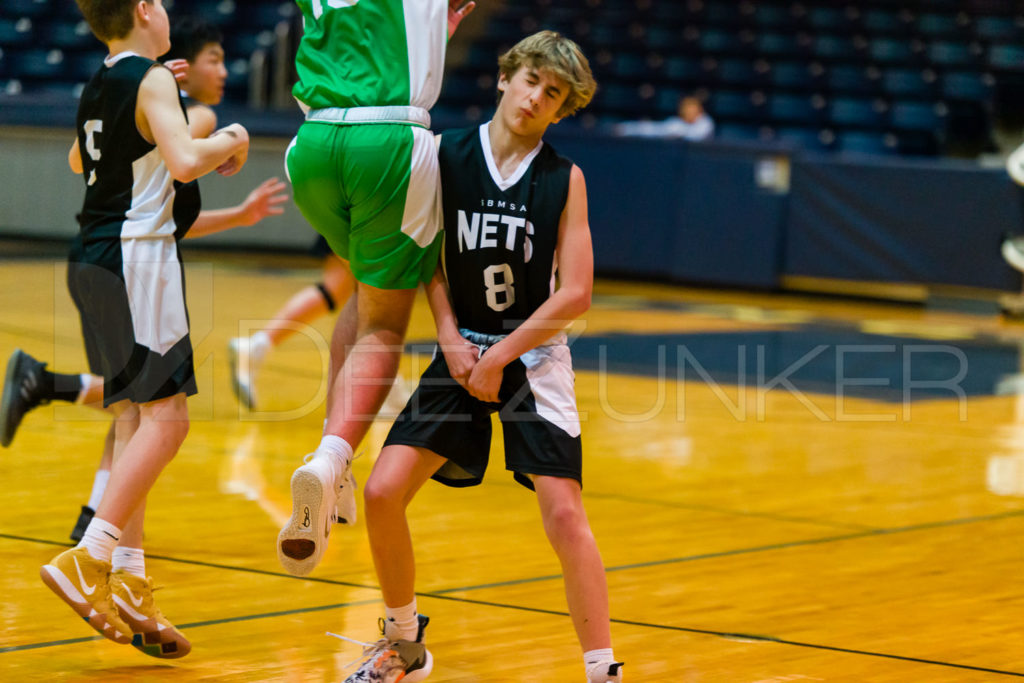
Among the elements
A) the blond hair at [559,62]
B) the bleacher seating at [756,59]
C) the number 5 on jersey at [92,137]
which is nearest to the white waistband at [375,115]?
the blond hair at [559,62]

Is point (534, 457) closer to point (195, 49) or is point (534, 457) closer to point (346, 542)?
point (346, 542)

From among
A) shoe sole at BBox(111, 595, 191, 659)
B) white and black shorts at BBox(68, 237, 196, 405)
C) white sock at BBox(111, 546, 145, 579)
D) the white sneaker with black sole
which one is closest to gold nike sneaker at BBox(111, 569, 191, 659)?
shoe sole at BBox(111, 595, 191, 659)

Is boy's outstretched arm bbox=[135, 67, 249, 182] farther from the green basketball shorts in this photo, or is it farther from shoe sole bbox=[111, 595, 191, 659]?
shoe sole bbox=[111, 595, 191, 659]

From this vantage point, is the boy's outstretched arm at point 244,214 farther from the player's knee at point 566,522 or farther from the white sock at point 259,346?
the white sock at point 259,346

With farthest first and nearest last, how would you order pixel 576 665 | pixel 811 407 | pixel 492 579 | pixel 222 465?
pixel 811 407 < pixel 222 465 < pixel 492 579 < pixel 576 665

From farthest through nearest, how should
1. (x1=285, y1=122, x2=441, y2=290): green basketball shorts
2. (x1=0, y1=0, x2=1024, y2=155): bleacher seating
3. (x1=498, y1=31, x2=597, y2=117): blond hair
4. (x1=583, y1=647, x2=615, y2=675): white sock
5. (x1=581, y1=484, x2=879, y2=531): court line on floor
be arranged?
1. (x1=0, y1=0, x2=1024, y2=155): bleacher seating
2. (x1=581, y1=484, x2=879, y2=531): court line on floor
3. (x1=285, y1=122, x2=441, y2=290): green basketball shorts
4. (x1=498, y1=31, x2=597, y2=117): blond hair
5. (x1=583, y1=647, x2=615, y2=675): white sock

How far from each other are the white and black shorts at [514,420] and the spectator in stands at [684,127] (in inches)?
422

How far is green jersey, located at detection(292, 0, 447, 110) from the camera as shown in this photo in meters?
3.46

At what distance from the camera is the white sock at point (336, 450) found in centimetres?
329

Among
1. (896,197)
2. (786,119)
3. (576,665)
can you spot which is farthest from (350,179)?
(786,119)

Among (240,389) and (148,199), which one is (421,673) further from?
(240,389)

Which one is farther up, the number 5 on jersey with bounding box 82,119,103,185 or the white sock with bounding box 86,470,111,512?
the number 5 on jersey with bounding box 82,119,103,185

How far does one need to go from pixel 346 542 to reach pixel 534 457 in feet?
5.20

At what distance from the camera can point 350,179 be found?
345 centimetres
